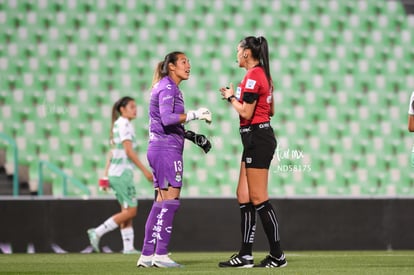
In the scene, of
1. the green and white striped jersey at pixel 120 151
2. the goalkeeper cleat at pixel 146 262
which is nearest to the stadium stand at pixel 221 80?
the green and white striped jersey at pixel 120 151

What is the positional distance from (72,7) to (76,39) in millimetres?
509

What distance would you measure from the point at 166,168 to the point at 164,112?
1.40 ft

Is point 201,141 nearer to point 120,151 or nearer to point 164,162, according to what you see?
point 164,162

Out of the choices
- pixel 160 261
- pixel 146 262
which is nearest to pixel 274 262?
pixel 160 261

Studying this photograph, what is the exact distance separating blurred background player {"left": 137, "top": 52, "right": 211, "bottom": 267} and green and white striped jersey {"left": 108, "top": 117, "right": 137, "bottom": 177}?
112 inches

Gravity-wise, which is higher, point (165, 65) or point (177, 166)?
point (165, 65)

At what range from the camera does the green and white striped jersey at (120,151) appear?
989cm

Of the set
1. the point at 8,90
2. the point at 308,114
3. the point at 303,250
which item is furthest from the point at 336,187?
the point at 8,90

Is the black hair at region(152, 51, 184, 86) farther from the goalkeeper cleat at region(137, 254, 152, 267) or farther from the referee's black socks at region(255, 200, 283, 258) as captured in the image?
the goalkeeper cleat at region(137, 254, 152, 267)

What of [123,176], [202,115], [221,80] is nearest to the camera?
[202,115]

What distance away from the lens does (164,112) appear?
6.83m

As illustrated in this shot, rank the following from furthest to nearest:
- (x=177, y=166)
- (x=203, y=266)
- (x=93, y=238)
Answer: (x=93, y=238), (x=203, y=266), (x=177, y=166)

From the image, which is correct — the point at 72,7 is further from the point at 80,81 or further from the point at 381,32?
the point at 381,32

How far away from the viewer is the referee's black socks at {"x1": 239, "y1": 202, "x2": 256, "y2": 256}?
7023 mm
